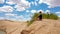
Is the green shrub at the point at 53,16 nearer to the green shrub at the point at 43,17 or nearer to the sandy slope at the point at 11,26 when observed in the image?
the green shrub at the point at 43,17

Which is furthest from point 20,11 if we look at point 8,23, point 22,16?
point 8,23

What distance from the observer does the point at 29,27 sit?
4000 millimetres

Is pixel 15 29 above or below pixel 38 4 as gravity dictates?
below

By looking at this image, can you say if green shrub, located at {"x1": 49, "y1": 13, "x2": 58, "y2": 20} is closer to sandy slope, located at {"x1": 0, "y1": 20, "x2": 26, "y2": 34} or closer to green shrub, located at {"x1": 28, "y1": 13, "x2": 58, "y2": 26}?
green shrub, located at {"x1": 28, "y1": 13, "x2": 58, "y2": 26}

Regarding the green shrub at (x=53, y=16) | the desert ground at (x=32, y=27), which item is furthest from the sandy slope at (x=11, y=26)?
the green shrub at (x=53, y=16)

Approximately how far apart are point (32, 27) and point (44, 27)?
0.84 feet

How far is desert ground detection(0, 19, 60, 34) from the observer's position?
3.82 metres

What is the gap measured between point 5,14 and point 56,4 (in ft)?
3.71

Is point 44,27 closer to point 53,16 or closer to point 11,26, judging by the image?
point 53,16

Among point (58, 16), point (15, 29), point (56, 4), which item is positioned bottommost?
point (15, 29)

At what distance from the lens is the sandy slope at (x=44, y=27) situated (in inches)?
149

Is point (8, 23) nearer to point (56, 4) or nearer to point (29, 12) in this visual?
point (29, 12)

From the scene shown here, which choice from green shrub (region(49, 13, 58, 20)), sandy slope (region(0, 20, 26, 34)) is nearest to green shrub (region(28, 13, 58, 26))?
green shrub (region(49, 13, 58, 20))

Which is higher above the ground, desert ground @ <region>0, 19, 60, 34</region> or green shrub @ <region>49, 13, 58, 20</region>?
green shrub @ <region>49, 13, 58, 20</region>
